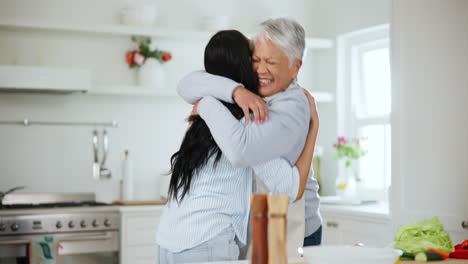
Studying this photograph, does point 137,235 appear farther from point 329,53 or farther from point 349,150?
A: point 329,53

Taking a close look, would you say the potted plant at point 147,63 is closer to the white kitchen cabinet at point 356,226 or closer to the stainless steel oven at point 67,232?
the stainless steel oven at point 67,232

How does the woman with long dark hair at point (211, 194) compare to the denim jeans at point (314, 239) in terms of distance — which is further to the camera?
the denim jeans at point (314, 239)

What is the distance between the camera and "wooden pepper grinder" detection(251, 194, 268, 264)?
1092mm

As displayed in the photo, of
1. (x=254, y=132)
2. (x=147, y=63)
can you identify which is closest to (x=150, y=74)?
(x=147, y=63)

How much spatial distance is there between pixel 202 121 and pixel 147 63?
301cm

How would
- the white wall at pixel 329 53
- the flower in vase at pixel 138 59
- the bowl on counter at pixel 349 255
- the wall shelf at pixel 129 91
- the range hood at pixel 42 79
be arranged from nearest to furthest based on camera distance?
the bowl on counter at pixel 349 255 < the range hood at pixel 42 79 < the wall shelf at pixel 129 91 < the flower in vase at pixel 138 59 < the white wall at pixel 329 53

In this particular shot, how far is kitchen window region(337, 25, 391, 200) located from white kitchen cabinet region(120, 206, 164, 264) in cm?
162

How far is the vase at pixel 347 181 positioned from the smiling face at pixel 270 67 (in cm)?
282

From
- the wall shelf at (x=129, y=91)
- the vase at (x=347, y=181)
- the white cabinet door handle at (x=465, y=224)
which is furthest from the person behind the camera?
the vase at (x=347, y=181)

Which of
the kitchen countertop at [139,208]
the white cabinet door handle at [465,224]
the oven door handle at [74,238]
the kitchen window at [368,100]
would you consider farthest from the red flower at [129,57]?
the white cabinet door handle at [465,224]

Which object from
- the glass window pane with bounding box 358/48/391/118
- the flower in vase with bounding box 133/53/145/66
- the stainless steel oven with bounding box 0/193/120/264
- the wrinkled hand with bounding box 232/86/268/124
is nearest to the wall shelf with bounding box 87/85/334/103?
the flower in vase with bounding box 133/53/145/66

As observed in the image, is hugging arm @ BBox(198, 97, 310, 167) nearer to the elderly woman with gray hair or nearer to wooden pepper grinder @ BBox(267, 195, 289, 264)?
the elderly woman with gray hair

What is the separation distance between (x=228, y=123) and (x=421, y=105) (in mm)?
1932

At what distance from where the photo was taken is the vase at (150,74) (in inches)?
183
